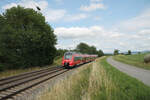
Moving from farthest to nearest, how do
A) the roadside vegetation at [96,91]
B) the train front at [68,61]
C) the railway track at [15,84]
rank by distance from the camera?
1. the train front at [68,61]
2. the railway track at [15,84]
3. the roadside vegetation at [96,91]

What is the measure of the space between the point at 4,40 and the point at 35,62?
6.42 meters

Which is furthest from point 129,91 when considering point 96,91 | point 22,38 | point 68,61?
point 22,38

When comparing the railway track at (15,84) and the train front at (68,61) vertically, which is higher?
the train front at (68,61)

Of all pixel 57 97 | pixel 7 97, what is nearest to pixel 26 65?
pixel 7 97

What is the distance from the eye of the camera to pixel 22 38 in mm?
15242

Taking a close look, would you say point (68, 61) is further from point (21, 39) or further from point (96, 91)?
point (96, 91)

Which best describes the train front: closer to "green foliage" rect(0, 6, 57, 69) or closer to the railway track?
"green foliage" rect(0, 6, 57, 69)

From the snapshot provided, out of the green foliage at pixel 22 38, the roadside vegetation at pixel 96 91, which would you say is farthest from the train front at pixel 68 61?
the roadside vegetation at pixel 96 91

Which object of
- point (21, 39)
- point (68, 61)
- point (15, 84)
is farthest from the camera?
point (68, 61)

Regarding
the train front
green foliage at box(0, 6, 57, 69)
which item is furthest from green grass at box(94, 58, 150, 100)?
green foliage at box(0, 6, 57, 69)

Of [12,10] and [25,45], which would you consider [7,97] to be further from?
[12,10]

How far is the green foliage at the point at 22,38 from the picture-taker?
46.2 ft

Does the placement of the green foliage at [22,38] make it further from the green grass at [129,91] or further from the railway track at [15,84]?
the green grass at [129,91]

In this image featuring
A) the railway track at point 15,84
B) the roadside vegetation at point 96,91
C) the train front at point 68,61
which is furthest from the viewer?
the train front at point 68,61
